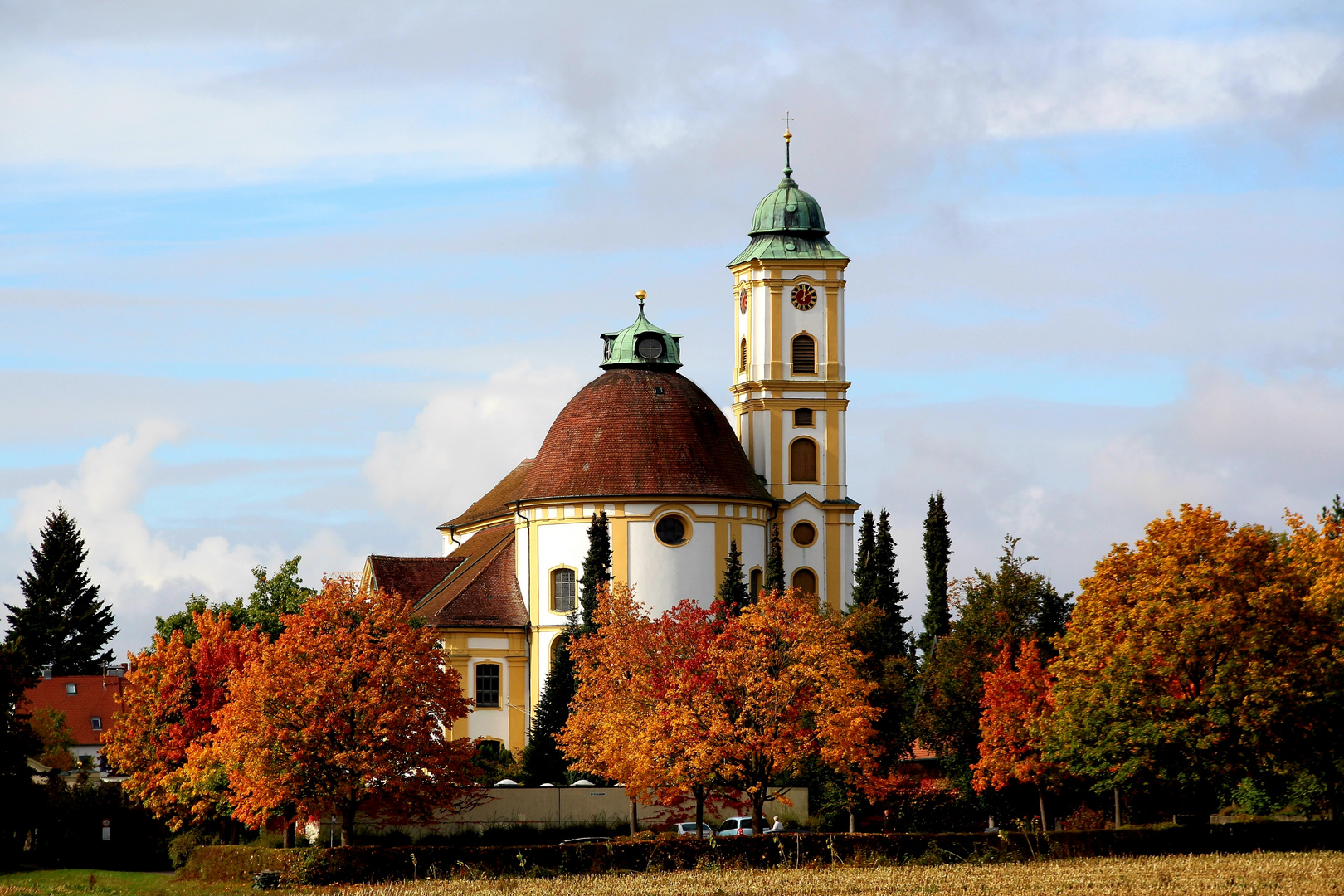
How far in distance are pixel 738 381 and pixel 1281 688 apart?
43.0 meters

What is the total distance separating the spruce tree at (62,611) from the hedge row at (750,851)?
6113 centimetres

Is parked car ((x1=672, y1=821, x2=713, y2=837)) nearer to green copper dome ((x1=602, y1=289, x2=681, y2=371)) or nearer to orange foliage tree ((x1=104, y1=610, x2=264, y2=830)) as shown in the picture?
orange foliage tree ((x1=104, y1=610, x2=264, y2=830))

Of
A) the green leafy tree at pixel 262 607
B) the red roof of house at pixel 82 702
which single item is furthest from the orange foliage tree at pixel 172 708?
the red roof of house at pixel 82 702

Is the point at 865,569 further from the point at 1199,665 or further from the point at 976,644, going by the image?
the point at 1199,665

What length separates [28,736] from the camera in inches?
2255

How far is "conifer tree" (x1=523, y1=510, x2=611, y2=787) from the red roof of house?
102ft

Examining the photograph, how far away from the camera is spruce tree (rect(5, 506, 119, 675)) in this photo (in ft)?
344

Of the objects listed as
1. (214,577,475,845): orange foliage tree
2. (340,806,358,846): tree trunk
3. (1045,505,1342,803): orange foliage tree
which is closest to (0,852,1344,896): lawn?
(1045,505,1342,803): orange foliage tree

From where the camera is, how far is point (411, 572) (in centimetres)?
8794

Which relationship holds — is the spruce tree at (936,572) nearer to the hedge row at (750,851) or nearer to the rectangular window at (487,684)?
the rectangular window at (487,684)

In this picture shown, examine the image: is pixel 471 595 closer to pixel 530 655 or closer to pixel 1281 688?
pixel 530 655

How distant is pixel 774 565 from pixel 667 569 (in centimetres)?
475

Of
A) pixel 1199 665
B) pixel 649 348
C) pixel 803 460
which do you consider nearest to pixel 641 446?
pixel 649 348

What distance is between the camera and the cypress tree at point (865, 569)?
81.0m
